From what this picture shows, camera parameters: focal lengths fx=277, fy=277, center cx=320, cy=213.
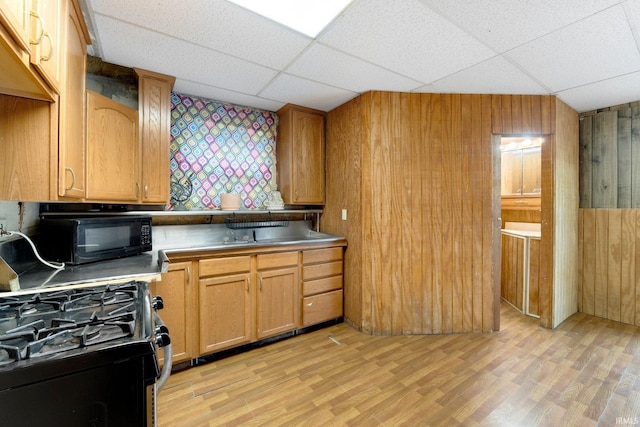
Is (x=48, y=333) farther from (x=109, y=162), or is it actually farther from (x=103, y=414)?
(x=109, y=162)

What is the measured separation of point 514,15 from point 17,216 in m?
3.07

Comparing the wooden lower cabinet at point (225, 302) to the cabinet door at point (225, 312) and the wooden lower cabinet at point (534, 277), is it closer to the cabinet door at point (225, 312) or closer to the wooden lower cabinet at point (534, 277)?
the cabinet door at point (225, 312)

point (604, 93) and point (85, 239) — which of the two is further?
point (604, 93)

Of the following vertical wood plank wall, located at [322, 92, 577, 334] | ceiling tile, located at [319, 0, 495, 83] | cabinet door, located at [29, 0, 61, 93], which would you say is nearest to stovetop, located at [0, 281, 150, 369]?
cabinet door, located at [29, 0, 61, 93]

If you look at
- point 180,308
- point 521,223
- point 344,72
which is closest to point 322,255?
point 180,308

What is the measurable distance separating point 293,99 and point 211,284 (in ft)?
6.32

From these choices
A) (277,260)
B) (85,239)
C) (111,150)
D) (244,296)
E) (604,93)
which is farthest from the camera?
(604,93)

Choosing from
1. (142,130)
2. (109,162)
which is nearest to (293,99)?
(142,130)

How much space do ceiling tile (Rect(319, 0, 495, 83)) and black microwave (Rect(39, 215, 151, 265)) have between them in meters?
1.88

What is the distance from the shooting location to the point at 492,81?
94.2 inches

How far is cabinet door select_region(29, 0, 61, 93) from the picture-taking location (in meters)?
0.97

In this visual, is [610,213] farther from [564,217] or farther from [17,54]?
[17,54]

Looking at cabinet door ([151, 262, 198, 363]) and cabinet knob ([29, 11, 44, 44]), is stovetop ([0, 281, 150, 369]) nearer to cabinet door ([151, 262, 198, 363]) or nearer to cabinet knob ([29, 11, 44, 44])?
cabinet door ([151, 262, 198, 363])

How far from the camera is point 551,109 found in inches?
106
